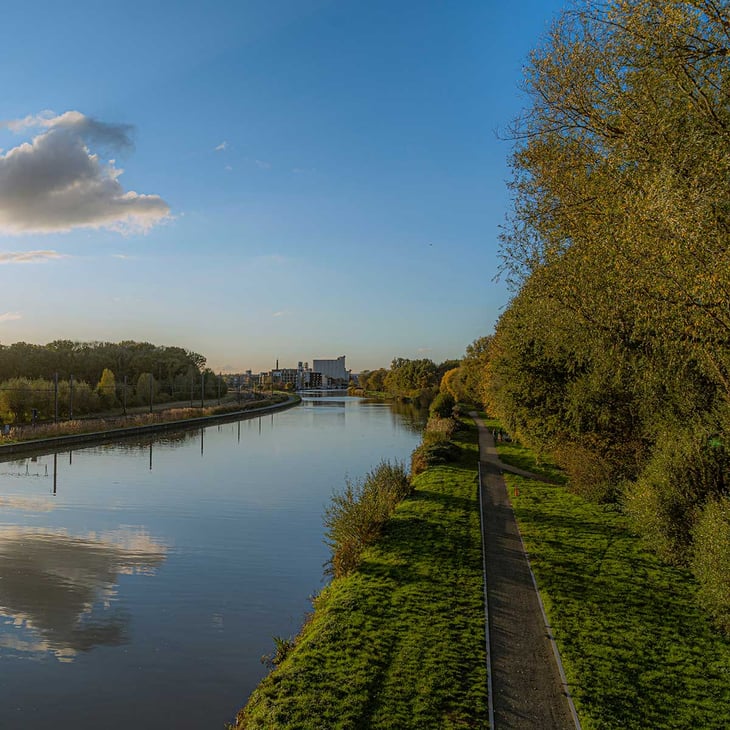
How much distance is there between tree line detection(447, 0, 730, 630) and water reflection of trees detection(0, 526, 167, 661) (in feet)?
26.7

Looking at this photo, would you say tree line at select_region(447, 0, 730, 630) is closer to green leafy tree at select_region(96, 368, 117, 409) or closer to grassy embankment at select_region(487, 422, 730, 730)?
grassy embankment at select_region(487, 422, 730, 730)

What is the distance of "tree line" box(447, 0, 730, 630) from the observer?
6715 mm

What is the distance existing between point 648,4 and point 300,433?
35670 mm

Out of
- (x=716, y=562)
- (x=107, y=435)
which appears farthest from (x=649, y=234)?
(x=107, y=435)

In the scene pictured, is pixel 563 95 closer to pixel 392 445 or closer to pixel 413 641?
pixel 413 641

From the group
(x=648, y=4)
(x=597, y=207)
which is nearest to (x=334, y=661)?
(x=597, y=207)

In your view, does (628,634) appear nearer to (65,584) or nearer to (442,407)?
(65,584)

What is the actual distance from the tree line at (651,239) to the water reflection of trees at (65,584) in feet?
26.7

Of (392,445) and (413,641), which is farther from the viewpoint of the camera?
(392,445)

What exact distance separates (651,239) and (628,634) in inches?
180

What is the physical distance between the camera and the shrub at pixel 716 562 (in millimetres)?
7094

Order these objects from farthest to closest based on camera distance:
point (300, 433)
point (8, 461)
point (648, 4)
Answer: point (300, 433)
point (8, 461)
point (648, 4)

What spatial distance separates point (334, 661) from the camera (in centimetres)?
646

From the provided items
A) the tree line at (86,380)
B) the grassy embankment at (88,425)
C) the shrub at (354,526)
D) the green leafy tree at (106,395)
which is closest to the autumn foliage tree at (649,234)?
the shrub at (354,526)
